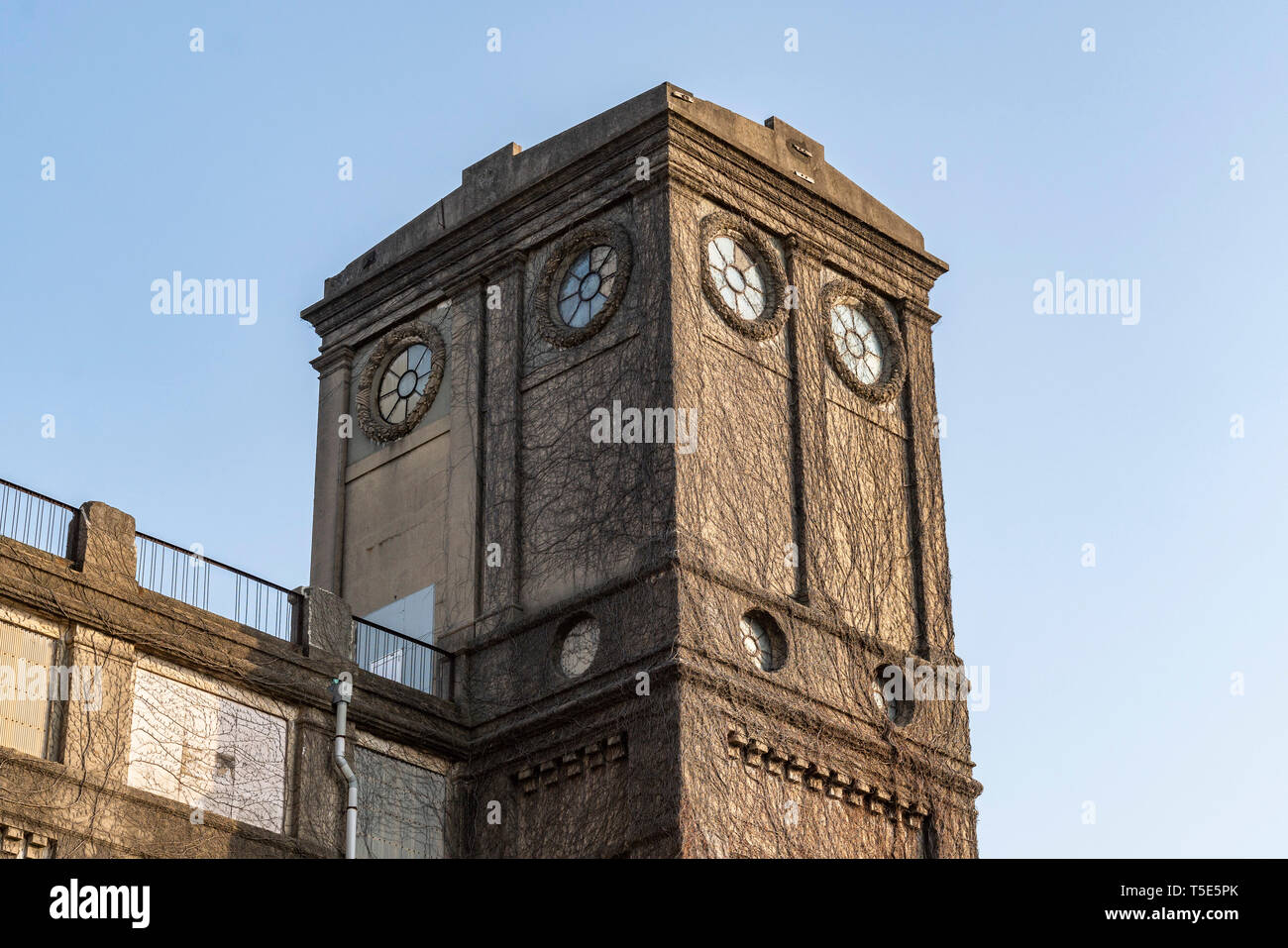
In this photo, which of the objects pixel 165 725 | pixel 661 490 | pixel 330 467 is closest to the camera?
pixel 165 725

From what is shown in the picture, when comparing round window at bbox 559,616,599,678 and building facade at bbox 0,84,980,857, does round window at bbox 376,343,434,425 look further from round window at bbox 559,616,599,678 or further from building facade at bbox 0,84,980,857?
round window at bbox 559,616,599,678

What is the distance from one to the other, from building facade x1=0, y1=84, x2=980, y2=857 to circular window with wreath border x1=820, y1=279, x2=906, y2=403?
0.07m

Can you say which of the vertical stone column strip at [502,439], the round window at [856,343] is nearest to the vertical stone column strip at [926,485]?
the round window at [856,343]

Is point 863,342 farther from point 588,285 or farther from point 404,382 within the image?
point 404,382

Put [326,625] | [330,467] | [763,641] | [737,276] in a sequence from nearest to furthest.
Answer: [326,625] → [763,641] → [737,276] → [330,467]

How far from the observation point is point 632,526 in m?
36.6

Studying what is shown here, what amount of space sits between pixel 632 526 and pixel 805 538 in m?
3.02

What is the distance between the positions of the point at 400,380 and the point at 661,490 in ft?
22.6

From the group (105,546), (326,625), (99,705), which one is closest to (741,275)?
(326,625)

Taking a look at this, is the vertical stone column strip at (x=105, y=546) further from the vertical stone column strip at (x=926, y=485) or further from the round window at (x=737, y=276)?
the vertical stone column strip at (x=926, y=485)

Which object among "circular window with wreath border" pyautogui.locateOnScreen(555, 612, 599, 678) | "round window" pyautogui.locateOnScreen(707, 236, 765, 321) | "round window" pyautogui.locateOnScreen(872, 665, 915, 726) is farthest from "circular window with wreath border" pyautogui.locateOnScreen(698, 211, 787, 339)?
"round window" pyautogui.locateOnScreen(872, 665, 915, 726)

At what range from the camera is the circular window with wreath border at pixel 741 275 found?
3859 centimetres

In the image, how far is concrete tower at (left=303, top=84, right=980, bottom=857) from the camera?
3572 cm

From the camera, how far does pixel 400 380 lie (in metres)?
41.5
